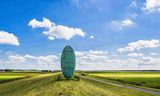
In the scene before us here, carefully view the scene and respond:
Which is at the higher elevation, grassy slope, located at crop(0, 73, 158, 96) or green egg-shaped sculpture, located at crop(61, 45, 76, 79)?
green egg-shaped sculpture, located at crop(61, 45, 76, 79)

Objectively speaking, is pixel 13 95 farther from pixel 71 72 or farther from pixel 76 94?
pixel 71 72

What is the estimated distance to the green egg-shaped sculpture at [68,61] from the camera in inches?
2108

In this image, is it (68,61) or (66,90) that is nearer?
(66,90)

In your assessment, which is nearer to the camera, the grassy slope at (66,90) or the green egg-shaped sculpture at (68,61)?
the grassy slope at (66,90)

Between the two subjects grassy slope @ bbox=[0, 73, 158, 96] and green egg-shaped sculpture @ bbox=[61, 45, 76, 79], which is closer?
grassy slope @ bbox=[0, 73, 158, 96]

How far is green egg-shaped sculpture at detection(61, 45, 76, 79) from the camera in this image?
53531 millimetres

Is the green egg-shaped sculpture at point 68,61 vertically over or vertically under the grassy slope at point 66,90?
over

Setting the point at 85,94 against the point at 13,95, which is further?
the point at 13,95

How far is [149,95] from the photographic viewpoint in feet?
128

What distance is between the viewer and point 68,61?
178ft

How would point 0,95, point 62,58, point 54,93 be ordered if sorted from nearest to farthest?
1. point 54,93
2. point 0,95
3. point 62,58

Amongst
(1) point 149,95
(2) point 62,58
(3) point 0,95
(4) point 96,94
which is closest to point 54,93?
(4) point 96,94

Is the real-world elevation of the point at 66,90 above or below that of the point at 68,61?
below

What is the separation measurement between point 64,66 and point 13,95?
19670mm
